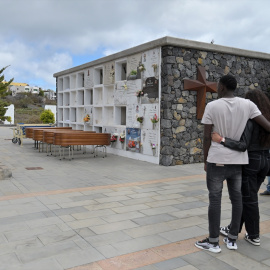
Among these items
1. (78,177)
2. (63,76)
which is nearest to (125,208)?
(78,177)

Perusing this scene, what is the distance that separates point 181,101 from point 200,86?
0.68 m

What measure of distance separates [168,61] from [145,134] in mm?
2068

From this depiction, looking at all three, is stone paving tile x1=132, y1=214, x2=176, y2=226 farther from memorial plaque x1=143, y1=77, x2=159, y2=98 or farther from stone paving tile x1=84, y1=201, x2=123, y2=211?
memorial plaque x1=143, y1=77, x2=159, y2=98

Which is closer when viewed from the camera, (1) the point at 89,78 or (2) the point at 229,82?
(2) the point at 229,82

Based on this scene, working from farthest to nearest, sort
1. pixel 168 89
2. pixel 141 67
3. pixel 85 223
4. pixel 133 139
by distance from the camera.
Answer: pixel 133 139 → pixel 141 67 → pixel 168 89 → pixel 85 223

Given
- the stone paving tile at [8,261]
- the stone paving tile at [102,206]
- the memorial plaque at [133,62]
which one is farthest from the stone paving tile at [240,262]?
the memorial plaque at [133,62]

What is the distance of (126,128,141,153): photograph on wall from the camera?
30.7 feet

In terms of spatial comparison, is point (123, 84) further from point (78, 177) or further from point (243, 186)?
point (243, 186)

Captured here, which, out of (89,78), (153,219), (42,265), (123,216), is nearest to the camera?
(42,265)

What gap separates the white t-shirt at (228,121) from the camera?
9.89ft

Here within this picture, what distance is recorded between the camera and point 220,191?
307 cm

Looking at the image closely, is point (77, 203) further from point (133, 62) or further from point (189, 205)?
point (133, 62)

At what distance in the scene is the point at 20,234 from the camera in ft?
11.6

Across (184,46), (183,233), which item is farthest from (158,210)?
(184,46)
